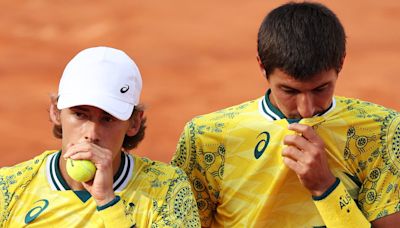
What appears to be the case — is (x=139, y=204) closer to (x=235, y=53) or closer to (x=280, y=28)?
(x=280, y=28)

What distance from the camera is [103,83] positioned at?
734cm

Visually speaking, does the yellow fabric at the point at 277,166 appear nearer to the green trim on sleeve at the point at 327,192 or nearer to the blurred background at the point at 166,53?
the green trim on sleeve at the point at 327,192

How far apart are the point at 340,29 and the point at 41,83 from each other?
9.84m

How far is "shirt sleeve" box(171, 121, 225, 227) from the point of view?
7859 millimetres

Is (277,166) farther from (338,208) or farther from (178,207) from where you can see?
(178,207)

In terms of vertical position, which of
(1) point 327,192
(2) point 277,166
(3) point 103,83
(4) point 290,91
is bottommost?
(1) point 327,192

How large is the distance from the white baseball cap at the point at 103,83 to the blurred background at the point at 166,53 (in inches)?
271

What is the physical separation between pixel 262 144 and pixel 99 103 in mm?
1382

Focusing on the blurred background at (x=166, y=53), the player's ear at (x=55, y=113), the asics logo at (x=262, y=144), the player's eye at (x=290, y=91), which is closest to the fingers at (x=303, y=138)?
the player's eye at (x=290, y=91)

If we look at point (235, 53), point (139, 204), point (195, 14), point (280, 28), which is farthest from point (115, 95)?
point (195, 14)

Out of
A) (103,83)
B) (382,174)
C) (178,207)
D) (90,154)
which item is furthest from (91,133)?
(382,174)

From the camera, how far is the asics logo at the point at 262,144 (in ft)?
25.6

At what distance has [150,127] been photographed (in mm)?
15438

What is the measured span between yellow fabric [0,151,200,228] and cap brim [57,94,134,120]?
0.49 m
